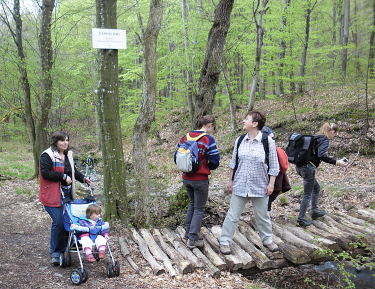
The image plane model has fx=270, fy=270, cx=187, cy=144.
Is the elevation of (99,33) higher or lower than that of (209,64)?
higher

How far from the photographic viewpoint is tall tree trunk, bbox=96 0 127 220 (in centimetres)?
525

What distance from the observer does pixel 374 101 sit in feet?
37.8

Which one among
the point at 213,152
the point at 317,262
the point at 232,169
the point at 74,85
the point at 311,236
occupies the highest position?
the point at 74,85

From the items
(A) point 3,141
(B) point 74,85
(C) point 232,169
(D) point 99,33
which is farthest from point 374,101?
(A) point 3,141

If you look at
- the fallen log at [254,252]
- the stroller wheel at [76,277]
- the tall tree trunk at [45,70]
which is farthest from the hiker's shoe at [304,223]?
the tall tree trunk at [45,70]

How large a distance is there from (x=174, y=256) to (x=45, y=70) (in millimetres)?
7945

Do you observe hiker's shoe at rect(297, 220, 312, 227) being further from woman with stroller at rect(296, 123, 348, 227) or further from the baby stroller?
the baby stroller

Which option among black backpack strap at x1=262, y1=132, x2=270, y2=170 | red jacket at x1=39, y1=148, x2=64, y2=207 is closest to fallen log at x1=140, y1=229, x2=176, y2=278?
red jacket at x1=39, y1=148, x2=64, y2=207

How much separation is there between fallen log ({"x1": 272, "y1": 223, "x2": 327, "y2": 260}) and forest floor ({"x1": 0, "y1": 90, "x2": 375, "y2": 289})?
0.38m

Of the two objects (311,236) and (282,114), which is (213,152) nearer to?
(311,236)

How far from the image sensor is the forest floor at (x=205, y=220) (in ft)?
11.9

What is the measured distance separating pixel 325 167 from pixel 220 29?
22.2 ft

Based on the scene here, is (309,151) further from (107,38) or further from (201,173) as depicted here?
(107,38)

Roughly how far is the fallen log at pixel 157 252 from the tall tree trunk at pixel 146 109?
0.71 m
